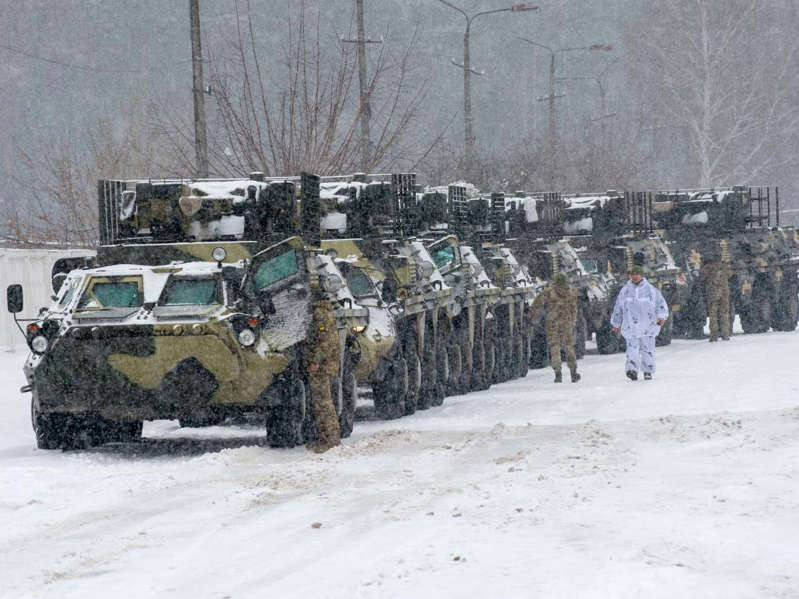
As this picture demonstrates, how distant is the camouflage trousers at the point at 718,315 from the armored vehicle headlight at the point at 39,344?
19100mm

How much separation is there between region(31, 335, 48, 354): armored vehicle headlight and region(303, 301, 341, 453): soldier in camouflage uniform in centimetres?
228

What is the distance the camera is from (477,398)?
71.2 ft

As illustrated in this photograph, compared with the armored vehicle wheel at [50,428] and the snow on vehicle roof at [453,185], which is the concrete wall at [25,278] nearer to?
the snow on vehicle roof at [453,185]

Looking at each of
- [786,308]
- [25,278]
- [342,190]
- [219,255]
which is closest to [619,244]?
[786,308]

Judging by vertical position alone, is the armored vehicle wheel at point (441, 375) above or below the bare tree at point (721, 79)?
below

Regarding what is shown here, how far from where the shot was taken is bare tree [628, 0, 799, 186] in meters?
71.5

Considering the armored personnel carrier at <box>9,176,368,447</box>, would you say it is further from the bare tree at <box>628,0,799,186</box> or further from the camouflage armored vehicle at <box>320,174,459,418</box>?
the bare tree at <box>628,0,799,186</box>

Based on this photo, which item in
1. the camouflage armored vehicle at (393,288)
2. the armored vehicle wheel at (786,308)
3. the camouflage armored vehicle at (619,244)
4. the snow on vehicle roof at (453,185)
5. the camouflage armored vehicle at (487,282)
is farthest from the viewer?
the armored vehicle wheel at (786,308)

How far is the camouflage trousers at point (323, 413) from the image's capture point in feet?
49.6

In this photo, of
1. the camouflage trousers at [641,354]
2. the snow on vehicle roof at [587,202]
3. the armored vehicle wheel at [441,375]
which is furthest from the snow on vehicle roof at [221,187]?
the snow on vehicle roof at [587,202]

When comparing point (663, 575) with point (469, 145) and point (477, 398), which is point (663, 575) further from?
point (469, 145)

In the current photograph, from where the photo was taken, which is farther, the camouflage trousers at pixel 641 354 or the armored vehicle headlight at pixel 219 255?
the camouflage trousers at pixel 641 354

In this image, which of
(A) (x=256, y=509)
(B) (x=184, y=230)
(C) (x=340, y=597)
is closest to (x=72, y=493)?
(A) (x=256, y=509)

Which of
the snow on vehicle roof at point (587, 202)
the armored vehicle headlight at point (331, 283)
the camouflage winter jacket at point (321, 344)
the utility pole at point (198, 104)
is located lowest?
the camouflage winter jacket at point (321, 344)
